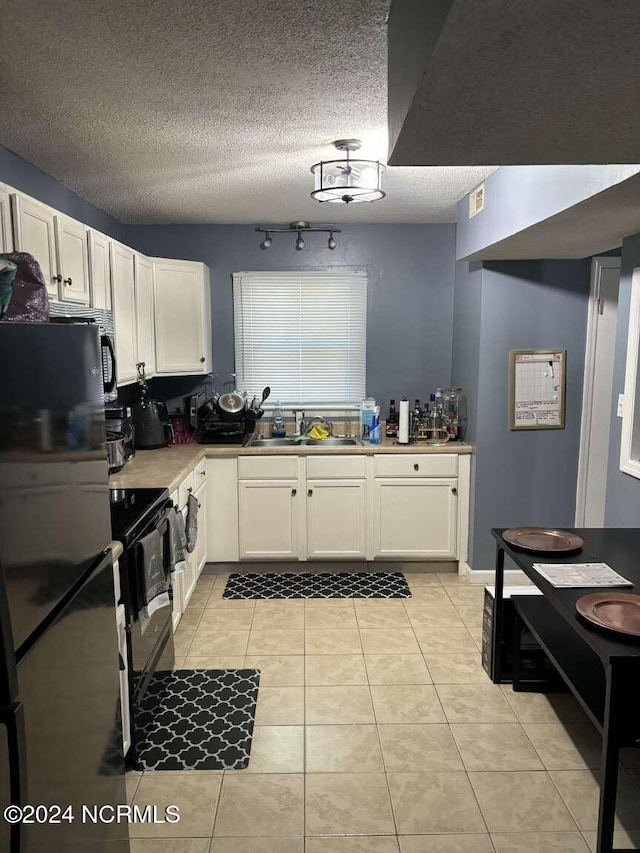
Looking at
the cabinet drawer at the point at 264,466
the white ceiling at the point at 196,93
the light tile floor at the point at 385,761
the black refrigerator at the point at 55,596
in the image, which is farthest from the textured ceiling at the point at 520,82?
the cabinet drawer at the point at 264,466

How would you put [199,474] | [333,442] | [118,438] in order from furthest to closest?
[333,442] → [199,474] → [118,438]

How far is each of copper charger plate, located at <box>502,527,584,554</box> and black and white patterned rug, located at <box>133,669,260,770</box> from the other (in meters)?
1.36

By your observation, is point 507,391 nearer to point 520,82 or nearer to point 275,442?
point 275,442

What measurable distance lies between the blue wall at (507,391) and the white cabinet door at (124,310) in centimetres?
216

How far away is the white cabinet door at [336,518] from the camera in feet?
14.2

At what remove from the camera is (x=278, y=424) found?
190 inches

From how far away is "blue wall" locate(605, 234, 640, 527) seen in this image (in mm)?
2949

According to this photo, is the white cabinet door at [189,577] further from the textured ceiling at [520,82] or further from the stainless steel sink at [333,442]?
the textured ceiling at [520,82]

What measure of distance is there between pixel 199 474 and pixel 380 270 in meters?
2.04

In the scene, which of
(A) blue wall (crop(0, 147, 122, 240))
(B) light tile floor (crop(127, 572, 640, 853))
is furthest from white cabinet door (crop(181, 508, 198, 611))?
(A) blue wall (crop(0, 147, 122, 240))

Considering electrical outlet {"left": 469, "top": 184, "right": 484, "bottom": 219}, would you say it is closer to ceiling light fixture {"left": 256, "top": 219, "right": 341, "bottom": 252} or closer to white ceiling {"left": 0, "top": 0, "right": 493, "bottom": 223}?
white ceiling {"left": 0, "top": 0, "right": 493, "bottom": 223}

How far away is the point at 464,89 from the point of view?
4.26ft

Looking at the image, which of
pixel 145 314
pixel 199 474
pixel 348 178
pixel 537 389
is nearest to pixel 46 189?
pixel 145 314

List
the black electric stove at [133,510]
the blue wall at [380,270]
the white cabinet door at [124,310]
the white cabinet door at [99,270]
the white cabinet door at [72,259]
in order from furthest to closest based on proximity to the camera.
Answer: the blue wall at [380,270] < the white cabinet door at [124,310] < the white cabinet door at [99,270] < the white cabinet door at [72,259] < the black electric stove at [133,510]
